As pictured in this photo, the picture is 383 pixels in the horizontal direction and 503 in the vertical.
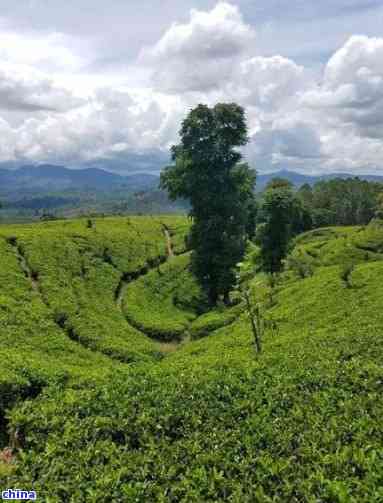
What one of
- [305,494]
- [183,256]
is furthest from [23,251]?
[305,494]

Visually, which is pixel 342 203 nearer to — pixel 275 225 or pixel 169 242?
pixel 169 242

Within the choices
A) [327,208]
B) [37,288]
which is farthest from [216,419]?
[327,208]

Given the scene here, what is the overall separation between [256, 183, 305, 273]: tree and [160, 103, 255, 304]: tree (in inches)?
106

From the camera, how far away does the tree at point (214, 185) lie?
37.0 m

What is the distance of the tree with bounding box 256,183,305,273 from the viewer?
133 ft

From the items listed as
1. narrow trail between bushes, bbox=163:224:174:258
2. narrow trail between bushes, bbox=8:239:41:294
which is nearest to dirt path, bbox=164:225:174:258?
narrow trail between bushes, bbox=163:224:174:258

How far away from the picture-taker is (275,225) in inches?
A: 1635

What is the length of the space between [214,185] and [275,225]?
28.0 feet

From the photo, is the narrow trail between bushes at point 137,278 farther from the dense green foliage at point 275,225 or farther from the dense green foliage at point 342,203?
the dense green foliage at point 342,203

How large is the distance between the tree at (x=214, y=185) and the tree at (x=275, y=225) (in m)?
2.69

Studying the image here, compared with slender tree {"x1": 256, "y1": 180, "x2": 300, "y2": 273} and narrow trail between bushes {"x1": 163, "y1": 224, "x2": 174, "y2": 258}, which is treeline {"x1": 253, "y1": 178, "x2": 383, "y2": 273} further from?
narrow trail between bushes {"x1": 163, "y1": 224, "x2": 174, "y2": 258}

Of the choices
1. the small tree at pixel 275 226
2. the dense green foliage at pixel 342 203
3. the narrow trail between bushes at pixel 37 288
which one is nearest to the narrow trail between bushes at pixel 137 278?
the narrow trail between bushes at pixel 37 288

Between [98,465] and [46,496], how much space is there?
1134mm

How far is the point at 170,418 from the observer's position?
955 cm
